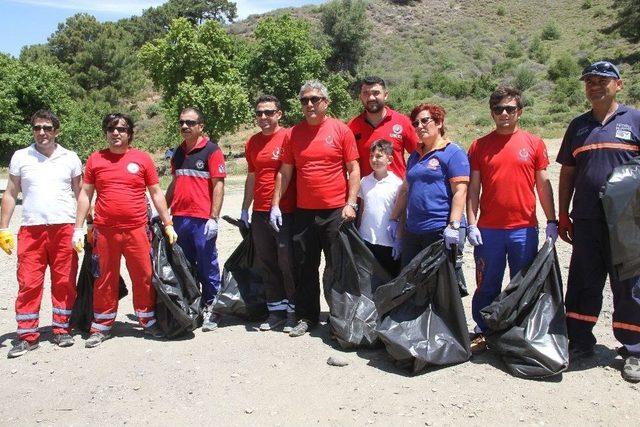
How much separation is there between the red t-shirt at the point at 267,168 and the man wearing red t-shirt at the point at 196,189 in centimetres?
31

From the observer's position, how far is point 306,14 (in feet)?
195

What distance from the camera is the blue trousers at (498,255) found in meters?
3.99

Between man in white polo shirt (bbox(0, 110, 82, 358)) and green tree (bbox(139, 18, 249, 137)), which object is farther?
green tree (bbox(139, 18, 249, 137))

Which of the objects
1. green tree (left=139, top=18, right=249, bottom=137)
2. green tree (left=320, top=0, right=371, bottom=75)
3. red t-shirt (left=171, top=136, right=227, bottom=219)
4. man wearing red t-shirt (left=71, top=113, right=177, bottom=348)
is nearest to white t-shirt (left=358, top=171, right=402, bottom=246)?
red t-shirt (left=171, top=136, right=227, bottom=219)

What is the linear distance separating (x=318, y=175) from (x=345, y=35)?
4076 centimetres

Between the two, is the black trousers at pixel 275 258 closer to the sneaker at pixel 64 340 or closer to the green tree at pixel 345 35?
the sneaker at pixel 64 340

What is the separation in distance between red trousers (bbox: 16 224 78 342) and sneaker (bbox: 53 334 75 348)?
0.04 metres

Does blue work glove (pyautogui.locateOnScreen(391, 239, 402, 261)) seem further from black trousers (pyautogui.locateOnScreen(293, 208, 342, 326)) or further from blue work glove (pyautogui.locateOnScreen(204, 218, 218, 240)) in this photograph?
blue work glove (pyautogui.locateOnScreen(204, 218, 218, 240))

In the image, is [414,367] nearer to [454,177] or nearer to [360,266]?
[360,266]

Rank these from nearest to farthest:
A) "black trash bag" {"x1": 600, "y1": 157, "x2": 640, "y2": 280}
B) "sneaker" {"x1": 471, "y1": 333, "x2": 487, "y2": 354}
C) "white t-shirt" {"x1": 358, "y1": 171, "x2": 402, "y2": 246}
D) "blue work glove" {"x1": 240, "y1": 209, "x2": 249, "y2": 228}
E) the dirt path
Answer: the dirt path
"black trash bag" {"x1": 600, "y1": 157, "x2": 640, "y2": 280}
"sneaker" {"x1": 471, "y1": 333, "x2": 487, "y2": 354}
"white t-shirt" {"x1": 358, "y1": 171, "x2": 402, "y2": 246}
"blue work glove" {"x1": 240, "y1": 209, "x2": 249, "y2": 228}

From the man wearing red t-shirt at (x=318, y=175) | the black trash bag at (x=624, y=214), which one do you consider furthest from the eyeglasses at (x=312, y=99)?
the black trash bag at (x=624, y=214)

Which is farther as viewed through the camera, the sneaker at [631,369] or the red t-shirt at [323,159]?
the red t-shirt at [323,159]

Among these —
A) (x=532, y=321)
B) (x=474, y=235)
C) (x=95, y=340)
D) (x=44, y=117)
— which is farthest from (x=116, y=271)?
(x=532, y=321)

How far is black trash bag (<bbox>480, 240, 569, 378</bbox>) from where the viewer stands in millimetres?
3730
